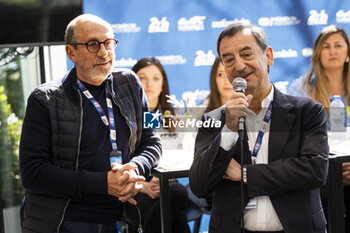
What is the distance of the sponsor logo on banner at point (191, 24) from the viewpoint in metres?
4.05

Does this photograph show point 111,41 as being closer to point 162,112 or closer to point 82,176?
point 82,176

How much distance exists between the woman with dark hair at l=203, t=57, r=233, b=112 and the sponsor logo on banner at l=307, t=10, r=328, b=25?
0.97 m

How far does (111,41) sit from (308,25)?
7.59ft

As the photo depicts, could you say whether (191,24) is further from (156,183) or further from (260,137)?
(260,137)

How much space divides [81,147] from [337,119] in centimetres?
249

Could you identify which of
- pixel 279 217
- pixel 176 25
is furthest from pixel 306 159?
pixel 176 25

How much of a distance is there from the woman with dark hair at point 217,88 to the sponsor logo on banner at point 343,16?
1223mm

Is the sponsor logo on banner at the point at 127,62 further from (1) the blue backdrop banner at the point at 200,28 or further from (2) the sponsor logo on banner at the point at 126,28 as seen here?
(2) the sponsor logo on banner at the point at 126,28

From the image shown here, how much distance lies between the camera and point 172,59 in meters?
4.06

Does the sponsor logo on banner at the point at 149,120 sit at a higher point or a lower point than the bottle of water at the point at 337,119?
higher

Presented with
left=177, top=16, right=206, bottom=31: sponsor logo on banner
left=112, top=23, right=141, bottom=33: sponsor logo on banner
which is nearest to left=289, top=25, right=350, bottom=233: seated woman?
left=177, top=16, right=206, bottom=31: sponsor logo on banner

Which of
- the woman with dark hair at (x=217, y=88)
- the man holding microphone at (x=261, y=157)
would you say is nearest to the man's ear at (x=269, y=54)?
the man holding microphone at (x=261, y=157)

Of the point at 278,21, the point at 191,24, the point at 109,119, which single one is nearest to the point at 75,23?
the point at 109,119

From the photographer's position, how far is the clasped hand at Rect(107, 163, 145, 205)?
Answer: 2.42 metres
